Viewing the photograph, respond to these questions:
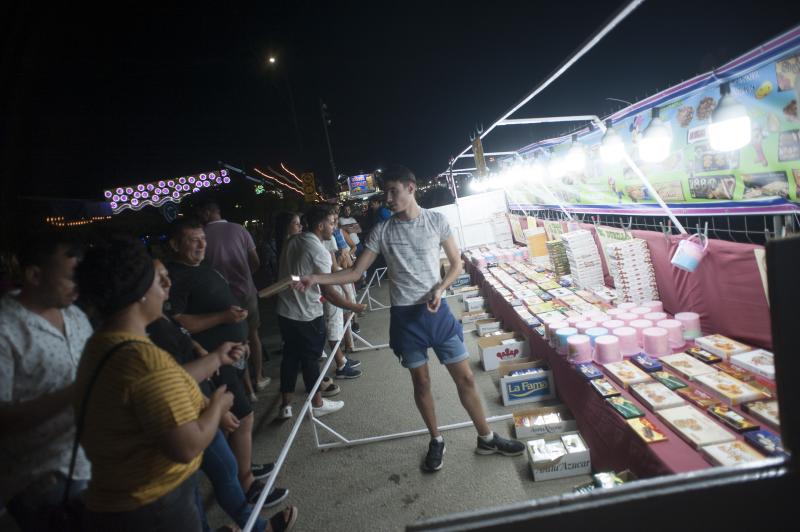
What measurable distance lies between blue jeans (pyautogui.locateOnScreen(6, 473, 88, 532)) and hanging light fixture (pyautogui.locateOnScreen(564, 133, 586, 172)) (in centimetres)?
554

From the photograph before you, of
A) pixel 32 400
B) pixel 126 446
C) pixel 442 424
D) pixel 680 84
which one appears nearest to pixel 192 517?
pixel 126 446

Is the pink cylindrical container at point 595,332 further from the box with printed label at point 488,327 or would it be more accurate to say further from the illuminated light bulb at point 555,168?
the illuminated light bulb at point 555,168

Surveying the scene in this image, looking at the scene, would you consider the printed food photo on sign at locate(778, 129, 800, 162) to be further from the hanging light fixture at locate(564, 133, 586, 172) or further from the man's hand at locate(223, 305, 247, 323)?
the man's hand at locate(223, 305, 247, 323)

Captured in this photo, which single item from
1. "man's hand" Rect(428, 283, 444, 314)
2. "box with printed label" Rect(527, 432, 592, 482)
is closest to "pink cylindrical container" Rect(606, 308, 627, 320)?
"box with printed label" Rect(527, 432, 592, 482)

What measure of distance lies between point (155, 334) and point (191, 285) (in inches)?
28.4

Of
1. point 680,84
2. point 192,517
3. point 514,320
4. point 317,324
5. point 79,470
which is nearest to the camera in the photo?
point 192,517

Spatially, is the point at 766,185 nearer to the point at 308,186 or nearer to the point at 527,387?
the point at 527,387

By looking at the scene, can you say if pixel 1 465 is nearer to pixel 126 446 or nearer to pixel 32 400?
pixel 32 400

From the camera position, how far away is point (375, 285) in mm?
11359

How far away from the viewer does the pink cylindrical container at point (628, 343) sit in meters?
3.12

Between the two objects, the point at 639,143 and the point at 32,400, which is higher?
the point at 639,143

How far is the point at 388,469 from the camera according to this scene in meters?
3.27

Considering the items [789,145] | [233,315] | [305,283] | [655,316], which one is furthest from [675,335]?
[233,315]

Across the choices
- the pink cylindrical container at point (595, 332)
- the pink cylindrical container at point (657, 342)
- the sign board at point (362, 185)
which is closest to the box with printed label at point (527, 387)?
the pink cylindrical container at point (595, 332)
